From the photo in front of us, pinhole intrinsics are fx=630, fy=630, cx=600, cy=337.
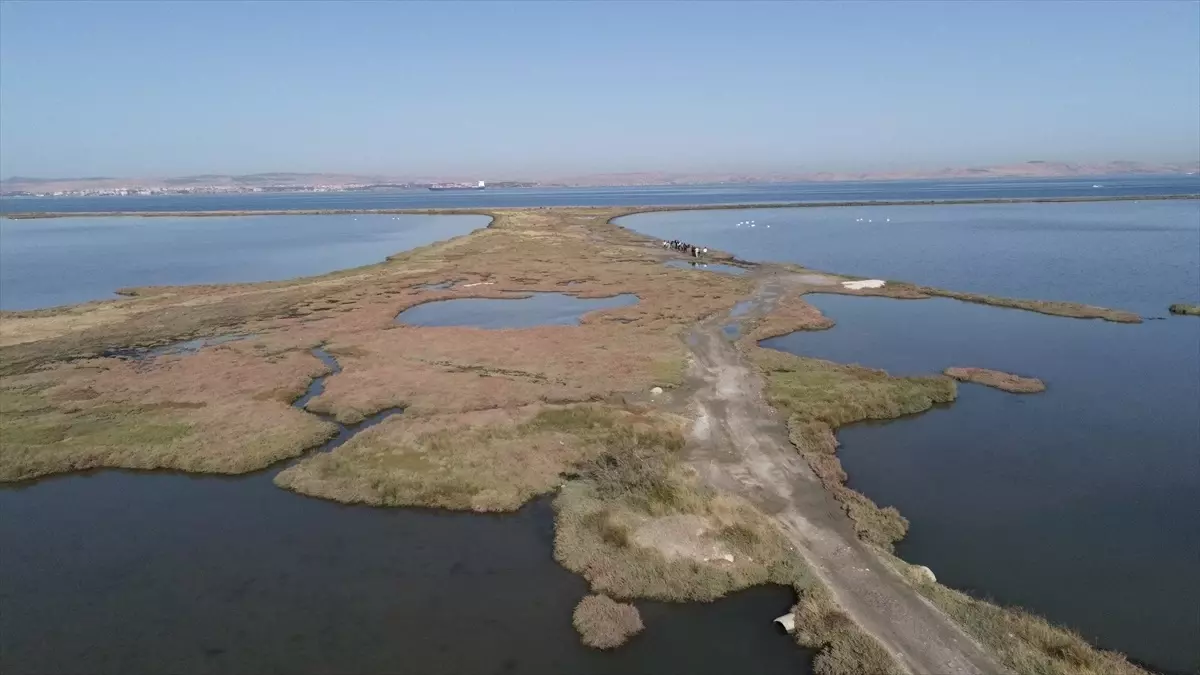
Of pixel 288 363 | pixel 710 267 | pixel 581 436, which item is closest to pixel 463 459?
pixel 581 436

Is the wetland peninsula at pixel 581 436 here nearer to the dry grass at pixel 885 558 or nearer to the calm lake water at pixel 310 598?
the dry grass at pixel 885 558

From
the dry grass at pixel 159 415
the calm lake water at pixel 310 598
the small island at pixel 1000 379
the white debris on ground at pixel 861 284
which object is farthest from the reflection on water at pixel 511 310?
the calm lake water at pixel 310 598

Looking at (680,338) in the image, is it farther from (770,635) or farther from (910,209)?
(910,209)

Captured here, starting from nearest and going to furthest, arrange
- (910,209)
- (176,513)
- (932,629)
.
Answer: (932,629)
(176,513)
(910,209)

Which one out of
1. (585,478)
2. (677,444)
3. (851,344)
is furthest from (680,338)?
(585,478)

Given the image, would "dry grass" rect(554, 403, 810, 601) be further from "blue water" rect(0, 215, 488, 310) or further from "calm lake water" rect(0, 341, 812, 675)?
"blue water" rect(0, 215, 488, 310)

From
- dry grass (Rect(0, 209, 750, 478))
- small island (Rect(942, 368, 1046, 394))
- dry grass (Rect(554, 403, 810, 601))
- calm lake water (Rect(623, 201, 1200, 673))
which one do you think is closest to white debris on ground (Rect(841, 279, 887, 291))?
calm lake water (Rect(623, 201, 1200, 673))
